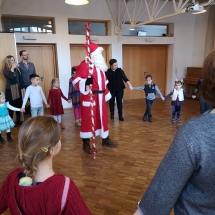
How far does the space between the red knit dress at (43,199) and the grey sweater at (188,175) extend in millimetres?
286

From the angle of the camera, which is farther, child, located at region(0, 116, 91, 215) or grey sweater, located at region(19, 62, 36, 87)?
grey sweater, located at region(19, 62, 36, 87)

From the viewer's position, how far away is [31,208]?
891mm

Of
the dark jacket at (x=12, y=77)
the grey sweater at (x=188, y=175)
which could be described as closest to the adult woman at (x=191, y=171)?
the grey sweater at (x=188, y=175)

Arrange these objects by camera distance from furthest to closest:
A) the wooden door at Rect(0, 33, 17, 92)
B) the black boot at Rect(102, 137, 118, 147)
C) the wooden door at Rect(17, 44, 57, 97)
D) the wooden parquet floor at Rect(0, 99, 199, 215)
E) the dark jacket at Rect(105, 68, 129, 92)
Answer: the wooden door at Rect(17, 44, 57, 97)
the dark jacket at Rect(105, 68, 129, 92)
the wooden door at Rect(0, 33, 17, 92)
the black boot at Rect(102, 137, 118, 147)
the wooden parquet floor at Rect(0, 99, 199, 215)

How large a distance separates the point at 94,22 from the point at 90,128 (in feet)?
13.9

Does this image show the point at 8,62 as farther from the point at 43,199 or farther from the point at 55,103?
the point at 43,199

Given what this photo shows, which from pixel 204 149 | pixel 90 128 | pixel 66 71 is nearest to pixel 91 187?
pixel 90 128

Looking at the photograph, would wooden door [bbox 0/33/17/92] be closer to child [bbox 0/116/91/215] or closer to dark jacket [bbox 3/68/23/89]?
dark jacket [bbox 3/68/23/89]

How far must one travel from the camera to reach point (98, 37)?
6.24m

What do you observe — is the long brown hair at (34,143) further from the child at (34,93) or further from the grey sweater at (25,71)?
the grey sweater at (25,71)

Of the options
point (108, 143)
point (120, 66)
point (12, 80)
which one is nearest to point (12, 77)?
point (12, 80)

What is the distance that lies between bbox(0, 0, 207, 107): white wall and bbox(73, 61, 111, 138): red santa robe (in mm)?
3098

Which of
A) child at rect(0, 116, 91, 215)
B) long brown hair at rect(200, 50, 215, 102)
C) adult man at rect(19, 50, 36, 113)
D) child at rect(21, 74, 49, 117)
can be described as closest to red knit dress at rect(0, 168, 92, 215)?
child at rect(0, 116, 91, 215)

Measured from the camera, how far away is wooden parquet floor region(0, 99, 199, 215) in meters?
2.18
